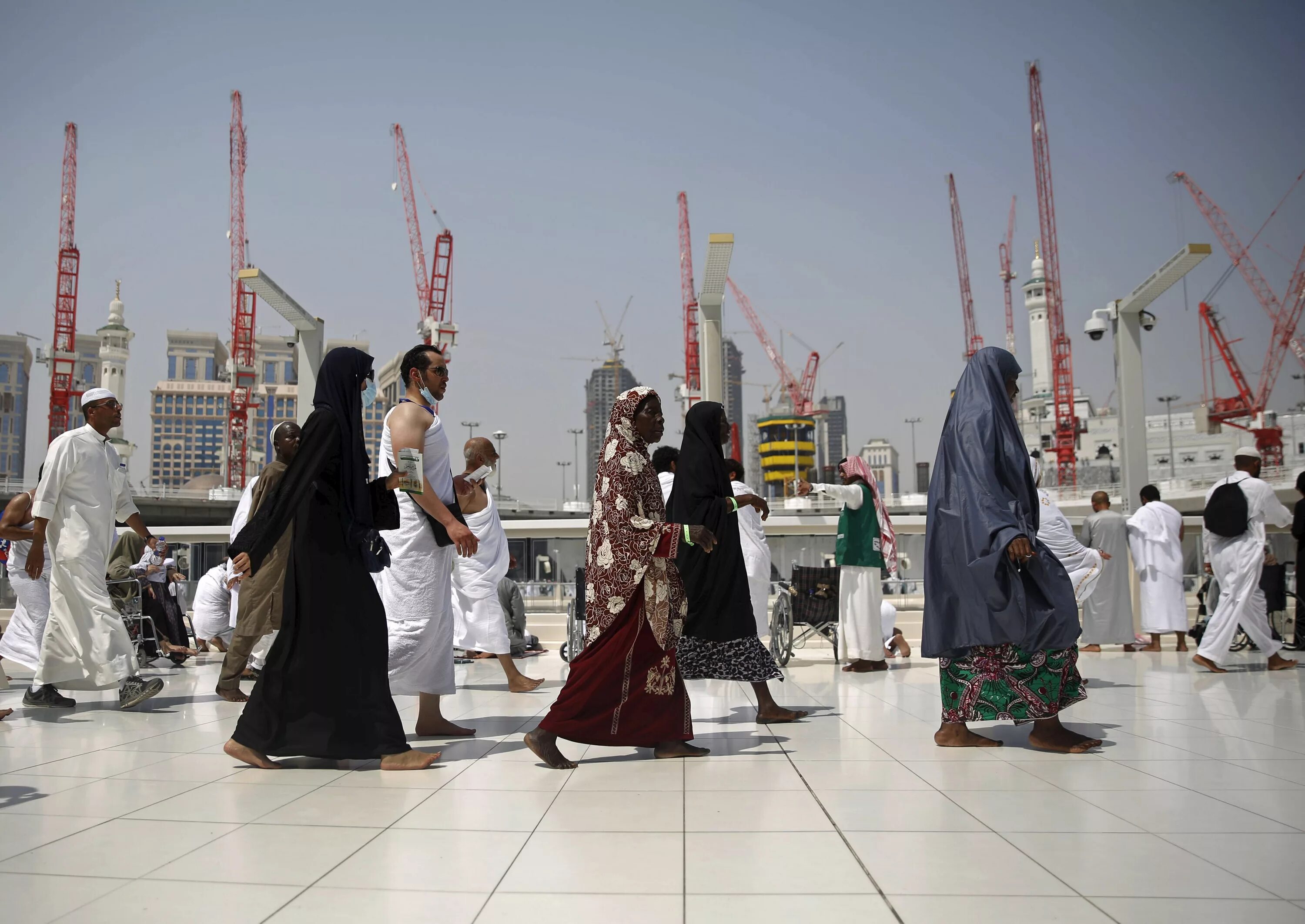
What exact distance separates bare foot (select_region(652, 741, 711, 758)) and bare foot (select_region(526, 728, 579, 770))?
39 cm

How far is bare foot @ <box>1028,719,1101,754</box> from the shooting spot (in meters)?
3.73

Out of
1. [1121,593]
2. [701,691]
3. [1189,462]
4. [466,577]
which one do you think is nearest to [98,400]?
[466,577]

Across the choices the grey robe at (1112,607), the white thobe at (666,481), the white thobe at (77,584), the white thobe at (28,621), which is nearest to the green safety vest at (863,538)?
the white thobe at (666,481)

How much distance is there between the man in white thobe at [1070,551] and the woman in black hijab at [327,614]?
4.18 metres

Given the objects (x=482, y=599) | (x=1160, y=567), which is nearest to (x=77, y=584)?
(x=482, y=599)

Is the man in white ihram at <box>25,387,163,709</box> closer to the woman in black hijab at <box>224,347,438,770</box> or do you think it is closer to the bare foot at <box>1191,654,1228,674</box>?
the woman in black hijab at <box>224,347,438,770</box>

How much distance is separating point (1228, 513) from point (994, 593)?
14.1ft

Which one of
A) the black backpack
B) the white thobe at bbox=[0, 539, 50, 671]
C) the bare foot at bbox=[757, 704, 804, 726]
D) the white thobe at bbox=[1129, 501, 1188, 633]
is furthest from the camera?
the white thobe at bbox=[1129, 501, 1188, 633]

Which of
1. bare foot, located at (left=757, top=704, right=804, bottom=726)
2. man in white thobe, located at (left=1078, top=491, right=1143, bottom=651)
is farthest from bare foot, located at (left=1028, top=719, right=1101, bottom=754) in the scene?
man in white thobe, located at (left=1078, top=491, right=1143, bottom=651)

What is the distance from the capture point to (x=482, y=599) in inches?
235

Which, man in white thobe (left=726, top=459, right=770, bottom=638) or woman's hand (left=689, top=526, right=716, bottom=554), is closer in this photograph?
woman's hand (left=689, top=526, right=716, bottom=554)

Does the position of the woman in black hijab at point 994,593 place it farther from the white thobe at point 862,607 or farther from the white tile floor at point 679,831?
the white thobe at point 862,607

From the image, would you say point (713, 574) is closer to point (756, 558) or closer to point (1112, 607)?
point (756, 558)

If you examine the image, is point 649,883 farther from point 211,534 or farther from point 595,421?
point 595,421
